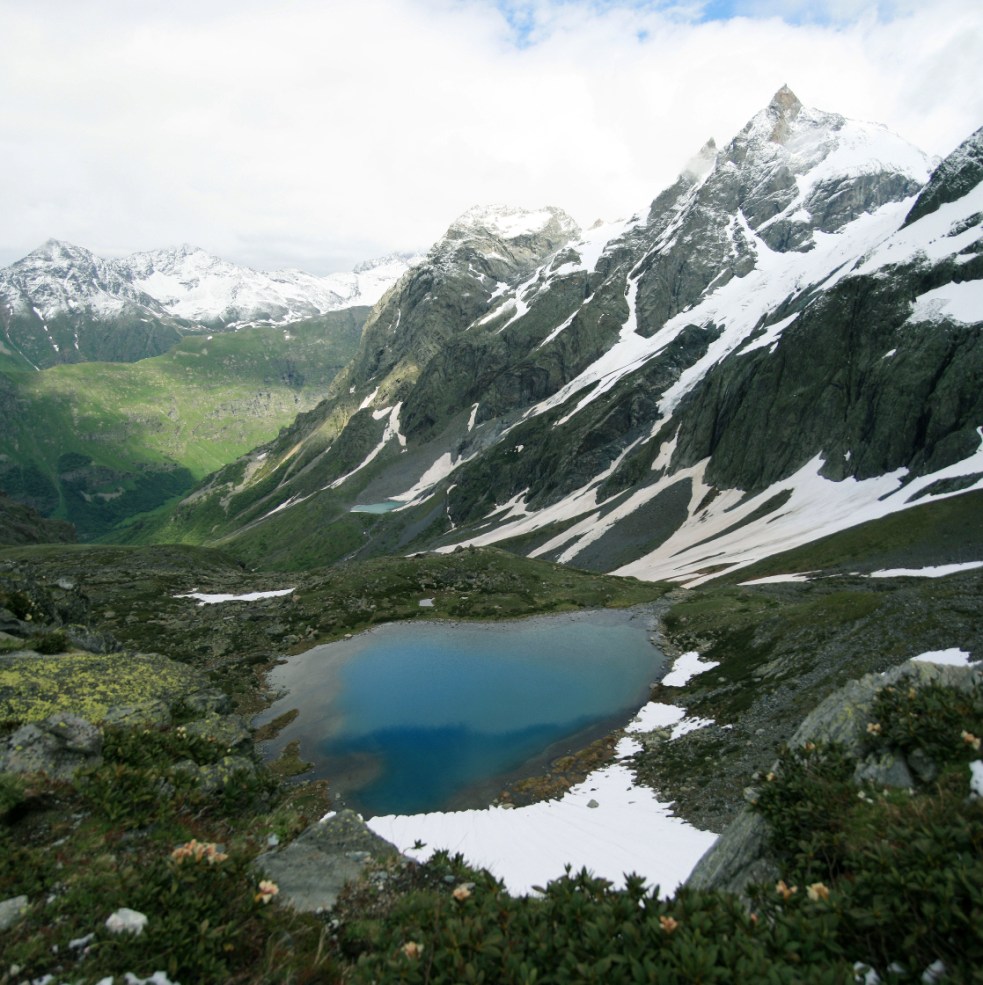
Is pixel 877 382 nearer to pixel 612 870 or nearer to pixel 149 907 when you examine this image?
pixel 612 870

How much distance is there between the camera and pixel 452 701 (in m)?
46.6

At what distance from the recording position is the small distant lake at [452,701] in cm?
3544

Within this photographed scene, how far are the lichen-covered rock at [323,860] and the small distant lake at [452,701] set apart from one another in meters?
21.6

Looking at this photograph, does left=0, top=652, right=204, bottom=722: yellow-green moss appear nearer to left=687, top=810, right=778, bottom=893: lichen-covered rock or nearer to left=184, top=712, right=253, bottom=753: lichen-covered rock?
left=184, top=712, right=253, bottom=753: lichen-covered rock

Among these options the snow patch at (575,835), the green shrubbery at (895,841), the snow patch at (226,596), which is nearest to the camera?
the green shrubbery at (895,841)

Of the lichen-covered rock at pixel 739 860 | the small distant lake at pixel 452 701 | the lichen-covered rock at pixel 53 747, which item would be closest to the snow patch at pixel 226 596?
the small distant lake at pixel 452 701

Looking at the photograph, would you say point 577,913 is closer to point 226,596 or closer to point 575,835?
point 575,835

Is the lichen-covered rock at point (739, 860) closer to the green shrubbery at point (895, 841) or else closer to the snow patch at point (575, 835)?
the green shrubbery at point (895, 841)

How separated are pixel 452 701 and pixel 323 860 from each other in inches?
1463

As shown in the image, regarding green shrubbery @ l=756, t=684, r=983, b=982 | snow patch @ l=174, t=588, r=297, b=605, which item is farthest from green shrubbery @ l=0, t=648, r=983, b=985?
snow patch @ l=174, t=588, r=297, b=605

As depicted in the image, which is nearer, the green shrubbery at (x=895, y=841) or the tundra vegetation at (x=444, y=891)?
the green shrubbery at (x=895, y=841)

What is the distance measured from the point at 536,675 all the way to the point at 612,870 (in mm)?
32537

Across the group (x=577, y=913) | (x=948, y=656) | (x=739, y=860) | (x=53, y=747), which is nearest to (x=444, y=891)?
(x=577, y=913)

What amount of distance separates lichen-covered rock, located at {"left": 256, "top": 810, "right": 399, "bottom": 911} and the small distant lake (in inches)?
851
